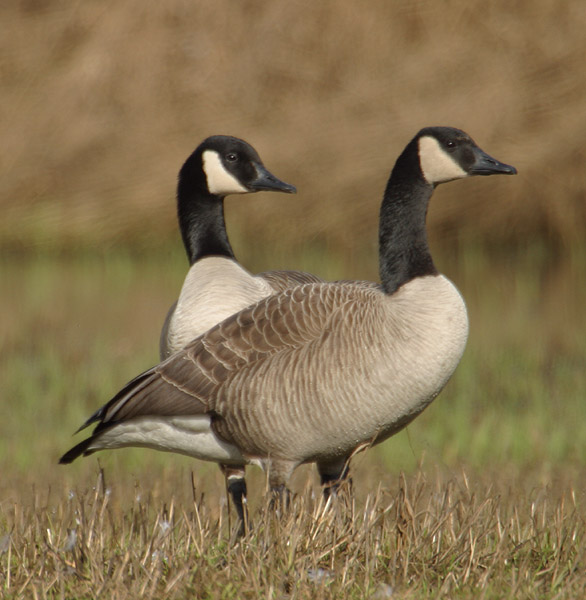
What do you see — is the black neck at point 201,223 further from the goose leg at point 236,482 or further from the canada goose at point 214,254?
the goose leg at point 236,482

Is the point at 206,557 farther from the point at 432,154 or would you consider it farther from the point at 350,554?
the point at 432,154

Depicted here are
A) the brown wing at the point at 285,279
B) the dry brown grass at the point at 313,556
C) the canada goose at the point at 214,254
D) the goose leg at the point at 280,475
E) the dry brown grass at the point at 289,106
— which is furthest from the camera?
the dry brown grass at the point at 289,106

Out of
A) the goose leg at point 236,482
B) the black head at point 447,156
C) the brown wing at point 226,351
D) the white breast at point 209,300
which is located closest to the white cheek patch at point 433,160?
the black head at point 447,156

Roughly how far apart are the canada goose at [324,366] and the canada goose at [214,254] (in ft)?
1.09

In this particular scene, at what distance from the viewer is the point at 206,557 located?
4.11m

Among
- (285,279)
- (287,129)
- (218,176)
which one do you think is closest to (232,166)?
(218,176)

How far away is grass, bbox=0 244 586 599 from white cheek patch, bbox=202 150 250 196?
157 centimetres

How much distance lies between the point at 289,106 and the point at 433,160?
13.7 m

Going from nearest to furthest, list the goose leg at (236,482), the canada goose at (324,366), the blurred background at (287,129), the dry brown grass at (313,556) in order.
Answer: the dry brown grass at (313,556) → the canada goose at (324,366) → the goose leg at (236,482) → the blurred background at (287,129)

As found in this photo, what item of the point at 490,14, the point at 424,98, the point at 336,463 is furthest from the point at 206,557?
the point at 490,14

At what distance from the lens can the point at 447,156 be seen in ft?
17.1

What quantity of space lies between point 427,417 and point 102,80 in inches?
491

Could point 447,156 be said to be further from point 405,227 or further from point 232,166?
point 232,166

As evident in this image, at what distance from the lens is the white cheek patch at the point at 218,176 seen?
604 centimetres
